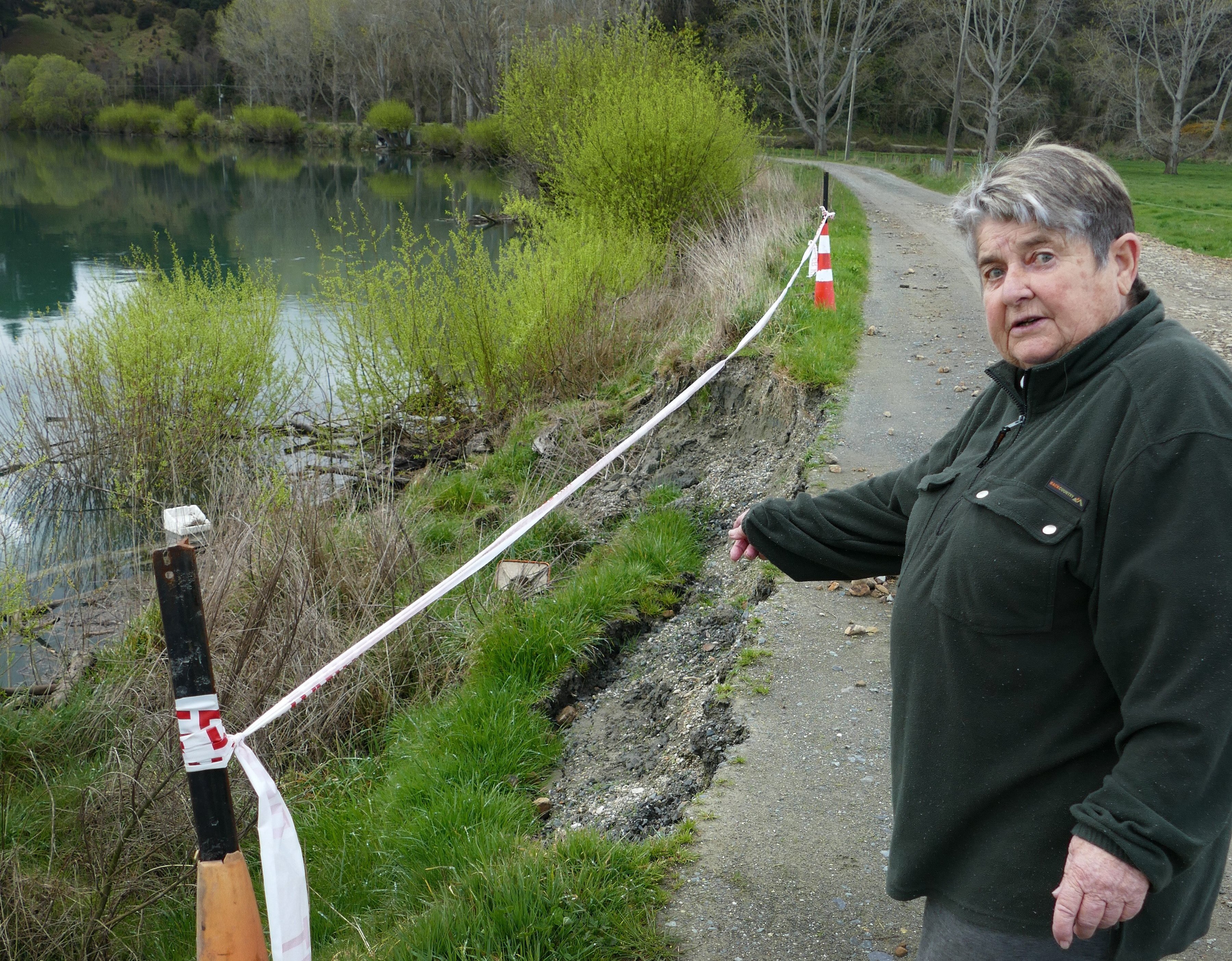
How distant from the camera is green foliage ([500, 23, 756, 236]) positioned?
17312 mm

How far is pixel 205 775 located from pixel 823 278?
31.0 ft

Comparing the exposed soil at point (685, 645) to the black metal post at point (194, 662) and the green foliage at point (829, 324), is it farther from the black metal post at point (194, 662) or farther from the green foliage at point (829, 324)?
the black metal post at point (194, 662)

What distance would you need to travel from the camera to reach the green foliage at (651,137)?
1731 cm

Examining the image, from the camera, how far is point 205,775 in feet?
8.48

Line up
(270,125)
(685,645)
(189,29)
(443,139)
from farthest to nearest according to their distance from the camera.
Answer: (189,29)
(270,125)
(443,139)
(685,645)

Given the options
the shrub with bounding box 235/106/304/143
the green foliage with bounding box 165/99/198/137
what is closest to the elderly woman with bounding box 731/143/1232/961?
the shrub with bounding box 235/106/304/143

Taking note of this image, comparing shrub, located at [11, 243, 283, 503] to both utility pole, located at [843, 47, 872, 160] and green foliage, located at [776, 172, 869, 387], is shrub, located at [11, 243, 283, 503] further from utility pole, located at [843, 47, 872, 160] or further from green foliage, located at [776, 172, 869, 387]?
utility pole, located at [843, 47, 872, 160]

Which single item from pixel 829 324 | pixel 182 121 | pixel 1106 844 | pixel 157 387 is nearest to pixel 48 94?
pixel 182 121

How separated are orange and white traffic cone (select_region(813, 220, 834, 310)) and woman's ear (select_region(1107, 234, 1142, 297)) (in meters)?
9.06

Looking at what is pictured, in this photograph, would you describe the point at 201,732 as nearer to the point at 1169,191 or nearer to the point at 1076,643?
the point at 1076,643

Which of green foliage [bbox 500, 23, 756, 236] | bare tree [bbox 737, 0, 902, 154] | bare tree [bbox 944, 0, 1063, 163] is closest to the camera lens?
green foliage [bbox 500, 23, 756, 236]

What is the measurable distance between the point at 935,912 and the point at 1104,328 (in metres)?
1.17

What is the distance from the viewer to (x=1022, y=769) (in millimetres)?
1875

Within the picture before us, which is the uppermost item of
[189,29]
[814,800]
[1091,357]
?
[189,29]
